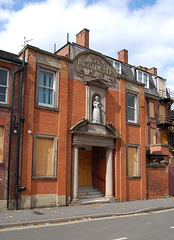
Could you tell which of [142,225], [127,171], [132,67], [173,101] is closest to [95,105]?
[127,171]

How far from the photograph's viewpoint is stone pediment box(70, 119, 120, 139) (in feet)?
45.4

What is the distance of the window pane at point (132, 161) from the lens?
54.5 ft

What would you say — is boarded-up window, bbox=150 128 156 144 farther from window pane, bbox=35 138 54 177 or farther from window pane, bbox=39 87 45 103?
window pane, bbox=39 87 45 103

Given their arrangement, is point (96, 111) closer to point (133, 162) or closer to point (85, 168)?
point (85, 168)

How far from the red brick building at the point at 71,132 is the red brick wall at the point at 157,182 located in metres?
0.13

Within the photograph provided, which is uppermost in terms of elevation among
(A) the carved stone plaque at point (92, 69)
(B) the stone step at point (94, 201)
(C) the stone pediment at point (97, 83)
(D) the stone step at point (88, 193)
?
(A) the carved stone plaque at point (92, 69)

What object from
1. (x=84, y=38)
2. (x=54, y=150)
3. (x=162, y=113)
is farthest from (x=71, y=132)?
(x=162, y=113)

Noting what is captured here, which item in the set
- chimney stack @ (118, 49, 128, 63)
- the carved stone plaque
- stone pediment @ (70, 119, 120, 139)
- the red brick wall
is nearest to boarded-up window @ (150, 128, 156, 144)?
the red brick wall

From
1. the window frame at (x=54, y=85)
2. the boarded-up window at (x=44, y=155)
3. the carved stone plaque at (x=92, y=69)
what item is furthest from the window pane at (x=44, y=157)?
the carved stone plaque at (x=92, y=69)

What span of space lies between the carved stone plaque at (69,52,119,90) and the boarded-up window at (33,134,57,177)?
391cm

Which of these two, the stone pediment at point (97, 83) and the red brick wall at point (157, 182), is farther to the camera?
the red brick wall at point (157, 182)

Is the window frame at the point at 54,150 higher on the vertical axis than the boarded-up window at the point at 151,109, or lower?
lower

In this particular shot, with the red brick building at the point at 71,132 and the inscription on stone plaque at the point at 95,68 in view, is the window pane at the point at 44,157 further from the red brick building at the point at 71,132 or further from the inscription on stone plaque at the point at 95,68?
the inscription on stone plaque at the point at 95,68

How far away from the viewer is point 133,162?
1694 cm
